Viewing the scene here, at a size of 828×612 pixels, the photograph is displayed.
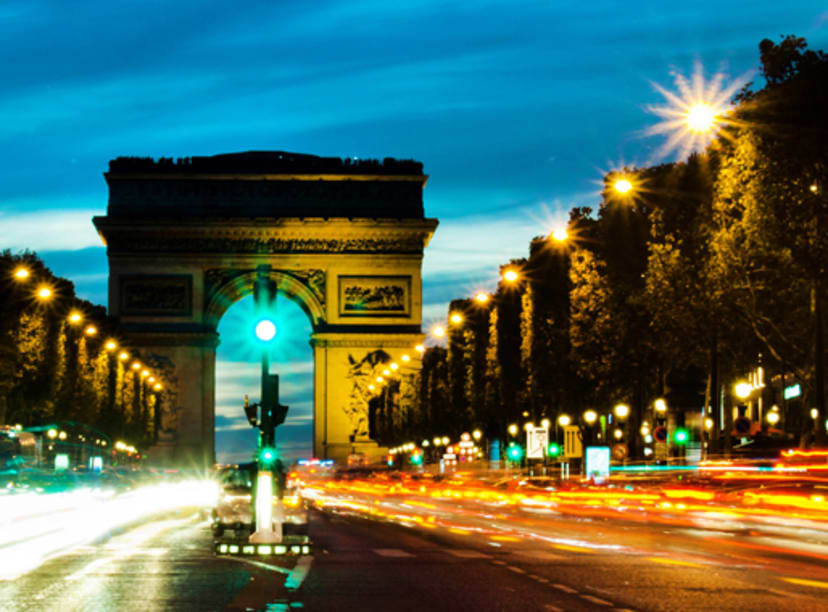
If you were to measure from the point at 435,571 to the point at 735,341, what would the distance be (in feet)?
119

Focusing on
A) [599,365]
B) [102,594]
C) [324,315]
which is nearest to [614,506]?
[599,365]

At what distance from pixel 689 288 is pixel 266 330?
86.5 ft

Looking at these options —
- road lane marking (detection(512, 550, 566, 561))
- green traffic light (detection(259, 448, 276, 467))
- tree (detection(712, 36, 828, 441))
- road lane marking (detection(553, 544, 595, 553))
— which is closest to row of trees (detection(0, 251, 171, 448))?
tree (detection(712, 36, 828, 441))

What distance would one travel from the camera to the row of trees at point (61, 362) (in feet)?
239

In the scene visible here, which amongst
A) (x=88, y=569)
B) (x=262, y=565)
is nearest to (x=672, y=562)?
(x=262, y=565)

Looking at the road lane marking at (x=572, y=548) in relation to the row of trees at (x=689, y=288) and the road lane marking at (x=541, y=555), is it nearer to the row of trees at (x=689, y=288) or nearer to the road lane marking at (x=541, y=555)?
the road lane marking at (x=541, y=555)

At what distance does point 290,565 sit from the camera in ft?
73.1

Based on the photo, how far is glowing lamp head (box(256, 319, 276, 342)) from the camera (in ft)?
83.8

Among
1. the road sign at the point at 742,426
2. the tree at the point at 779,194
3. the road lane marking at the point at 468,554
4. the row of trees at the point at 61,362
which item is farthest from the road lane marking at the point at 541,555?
the row of trees at the point at 61,362

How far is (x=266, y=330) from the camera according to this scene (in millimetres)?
25578

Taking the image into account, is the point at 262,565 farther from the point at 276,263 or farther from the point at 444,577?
the point at 276,263

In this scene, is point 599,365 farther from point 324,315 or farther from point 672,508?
point 324,315

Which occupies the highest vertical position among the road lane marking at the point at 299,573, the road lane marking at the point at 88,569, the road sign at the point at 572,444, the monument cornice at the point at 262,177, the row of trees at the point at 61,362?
the monument cornice at the point at 262,177

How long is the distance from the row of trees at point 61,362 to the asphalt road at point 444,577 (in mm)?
41355
